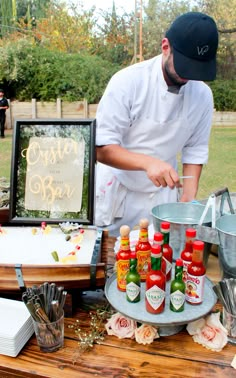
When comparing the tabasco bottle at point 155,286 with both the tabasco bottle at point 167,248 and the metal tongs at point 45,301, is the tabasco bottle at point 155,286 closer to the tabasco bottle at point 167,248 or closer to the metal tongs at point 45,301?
the tabasco bottle at point 167,248

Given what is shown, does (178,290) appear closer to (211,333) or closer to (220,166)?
(211,333)

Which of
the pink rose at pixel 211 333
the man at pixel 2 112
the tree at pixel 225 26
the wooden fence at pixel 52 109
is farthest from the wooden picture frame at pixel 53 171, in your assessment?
the tree at pixel 225 26

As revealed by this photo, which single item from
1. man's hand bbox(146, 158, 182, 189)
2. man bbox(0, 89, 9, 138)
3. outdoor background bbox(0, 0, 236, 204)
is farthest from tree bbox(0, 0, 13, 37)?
man's hand bbox(146, 158, 182, 189)

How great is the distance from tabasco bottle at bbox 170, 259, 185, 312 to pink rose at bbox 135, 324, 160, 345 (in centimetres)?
8

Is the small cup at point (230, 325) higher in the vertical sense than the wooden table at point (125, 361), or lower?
higher

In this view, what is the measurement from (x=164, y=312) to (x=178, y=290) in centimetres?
7

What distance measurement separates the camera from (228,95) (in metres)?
11.9

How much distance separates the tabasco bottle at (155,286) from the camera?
82 cm

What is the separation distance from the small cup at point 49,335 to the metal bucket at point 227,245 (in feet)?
1.47

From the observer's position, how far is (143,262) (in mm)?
978

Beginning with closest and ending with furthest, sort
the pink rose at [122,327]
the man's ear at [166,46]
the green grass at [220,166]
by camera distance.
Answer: the pink rose at [122,327] → the man's ear at [166,46] → the green grass at [220,166]

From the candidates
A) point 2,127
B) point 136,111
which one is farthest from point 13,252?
point 2,127

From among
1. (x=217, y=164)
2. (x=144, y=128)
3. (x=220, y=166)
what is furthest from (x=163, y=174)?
(x=217, y=164)

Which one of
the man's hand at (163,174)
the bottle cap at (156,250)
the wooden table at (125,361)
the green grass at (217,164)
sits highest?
the man's hand at (163,174)
